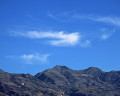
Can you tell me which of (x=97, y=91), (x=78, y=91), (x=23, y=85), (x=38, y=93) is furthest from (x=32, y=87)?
(x=97, y=91)

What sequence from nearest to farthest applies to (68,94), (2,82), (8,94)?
(8,94) → (2,82) → (68,94)

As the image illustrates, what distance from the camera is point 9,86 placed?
595 ft

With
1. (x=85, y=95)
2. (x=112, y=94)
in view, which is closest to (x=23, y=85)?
(x=85, y=95)

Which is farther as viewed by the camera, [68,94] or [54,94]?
[68,94]

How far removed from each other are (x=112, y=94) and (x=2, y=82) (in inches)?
3545

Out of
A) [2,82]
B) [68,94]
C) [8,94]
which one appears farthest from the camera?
[68,94]

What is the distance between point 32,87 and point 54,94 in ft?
88.3

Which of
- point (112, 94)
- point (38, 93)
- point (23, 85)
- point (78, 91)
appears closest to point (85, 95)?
point (78, 91)

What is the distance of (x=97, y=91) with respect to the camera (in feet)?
647

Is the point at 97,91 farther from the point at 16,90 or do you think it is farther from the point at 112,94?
the point at 16,90

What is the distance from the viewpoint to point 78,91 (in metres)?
197

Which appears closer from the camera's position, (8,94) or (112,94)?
(8,94)

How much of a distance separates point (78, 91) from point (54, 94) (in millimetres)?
25754

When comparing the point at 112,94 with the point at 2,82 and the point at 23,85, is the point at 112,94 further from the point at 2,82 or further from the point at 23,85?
the point at 2,82
